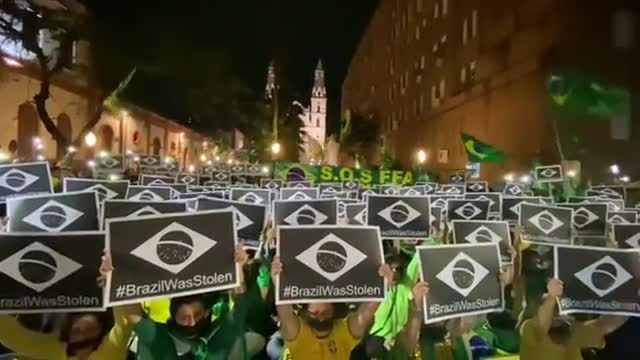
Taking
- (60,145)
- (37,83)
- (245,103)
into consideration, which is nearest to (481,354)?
(60,145)

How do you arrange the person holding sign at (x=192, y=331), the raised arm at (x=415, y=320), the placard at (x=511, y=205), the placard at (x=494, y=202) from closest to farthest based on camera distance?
the person holding sign at (x=192, y=331) → the raised arm at (x=415, y=320) → the placard at (x=494, y=202) → the placard at (x=511, y=205)

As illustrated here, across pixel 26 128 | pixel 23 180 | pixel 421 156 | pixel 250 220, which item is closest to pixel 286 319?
pixel 250 220

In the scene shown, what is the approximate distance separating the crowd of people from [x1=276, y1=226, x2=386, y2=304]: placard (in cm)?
9

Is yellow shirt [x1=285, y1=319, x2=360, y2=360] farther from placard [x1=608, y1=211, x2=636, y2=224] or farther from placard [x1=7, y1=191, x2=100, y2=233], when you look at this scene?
placard [x1=608, y1=211, x2=636, y2=224]

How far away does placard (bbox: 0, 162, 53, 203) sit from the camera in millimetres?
13016

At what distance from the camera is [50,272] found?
575 cm

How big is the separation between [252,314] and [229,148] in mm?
90045

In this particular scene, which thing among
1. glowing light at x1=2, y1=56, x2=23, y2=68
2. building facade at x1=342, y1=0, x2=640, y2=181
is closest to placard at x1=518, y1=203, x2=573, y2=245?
glowing light at x1=2, y1=56, x2=23, y2=68

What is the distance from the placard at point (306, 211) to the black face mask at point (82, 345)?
525 centimetres

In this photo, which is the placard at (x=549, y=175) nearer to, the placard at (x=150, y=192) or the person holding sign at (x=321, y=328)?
the placard at (x=150, y=192)

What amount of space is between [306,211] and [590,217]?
4.45 m

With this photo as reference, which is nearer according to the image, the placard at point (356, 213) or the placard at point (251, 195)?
the placard at point (356, 213)

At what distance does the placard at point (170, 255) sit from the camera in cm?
579

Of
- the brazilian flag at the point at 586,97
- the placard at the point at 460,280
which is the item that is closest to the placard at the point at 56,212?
the placard at the point at 460,280
